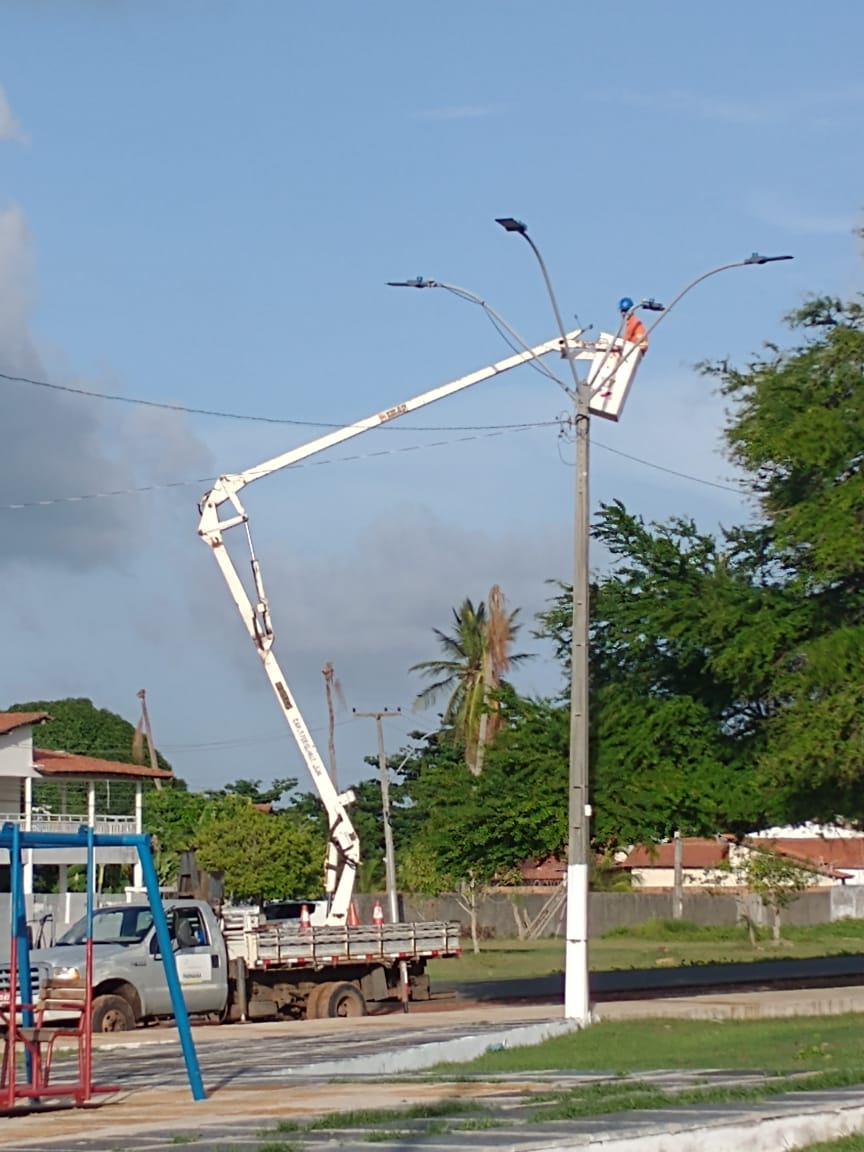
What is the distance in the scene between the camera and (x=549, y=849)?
31016mm

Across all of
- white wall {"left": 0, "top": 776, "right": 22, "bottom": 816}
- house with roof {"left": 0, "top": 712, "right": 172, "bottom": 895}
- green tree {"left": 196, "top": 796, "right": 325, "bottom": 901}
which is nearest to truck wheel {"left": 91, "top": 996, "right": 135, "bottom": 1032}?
house with roof {"left": 0, "top": 712, "right": 172, "bottom": 895}

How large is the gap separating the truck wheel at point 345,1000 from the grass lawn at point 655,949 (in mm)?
13411

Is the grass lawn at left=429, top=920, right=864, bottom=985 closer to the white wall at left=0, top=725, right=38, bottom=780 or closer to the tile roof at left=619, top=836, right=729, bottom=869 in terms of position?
the tile roof at left=619, top=836, right=729, bottom=869

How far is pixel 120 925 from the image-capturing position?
27.8 metres

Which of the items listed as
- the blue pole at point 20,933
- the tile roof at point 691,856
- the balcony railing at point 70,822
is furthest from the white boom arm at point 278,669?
the tile roof at point 691,856

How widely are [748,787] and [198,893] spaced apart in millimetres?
9539

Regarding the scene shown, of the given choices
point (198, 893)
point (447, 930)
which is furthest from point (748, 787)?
point (198, 893)

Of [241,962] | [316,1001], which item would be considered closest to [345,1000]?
[316,1001]

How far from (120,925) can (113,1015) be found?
58.4 inches

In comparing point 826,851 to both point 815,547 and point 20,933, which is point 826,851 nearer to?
point 815,547

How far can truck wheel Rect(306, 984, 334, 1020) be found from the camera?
29609 millimetres

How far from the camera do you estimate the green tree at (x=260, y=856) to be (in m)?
66.7

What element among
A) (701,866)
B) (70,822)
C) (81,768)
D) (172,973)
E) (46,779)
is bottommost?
(172,973)

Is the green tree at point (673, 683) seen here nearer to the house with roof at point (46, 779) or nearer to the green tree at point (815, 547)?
the green tree at point (815, 547)
